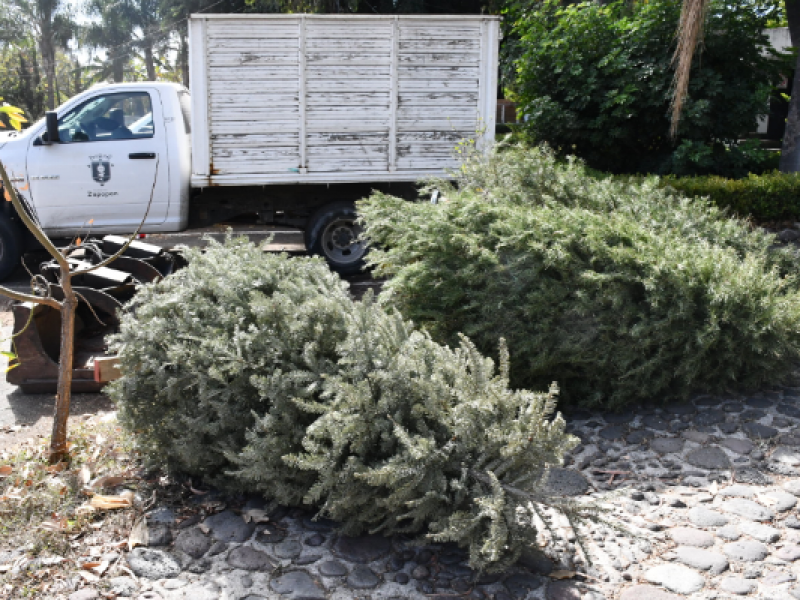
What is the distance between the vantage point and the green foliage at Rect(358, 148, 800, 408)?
416 cm

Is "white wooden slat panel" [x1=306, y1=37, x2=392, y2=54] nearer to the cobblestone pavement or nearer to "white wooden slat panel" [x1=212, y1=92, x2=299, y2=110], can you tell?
"white wooden slat panel" [x1=212, y1=92, x2=299, y2=110]

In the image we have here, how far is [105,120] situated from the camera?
27.3ft

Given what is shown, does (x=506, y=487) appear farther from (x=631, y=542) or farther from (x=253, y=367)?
(x=253, y=367)

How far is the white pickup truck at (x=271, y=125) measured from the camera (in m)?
7.98

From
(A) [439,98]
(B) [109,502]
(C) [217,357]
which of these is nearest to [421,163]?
(A) [439,98]

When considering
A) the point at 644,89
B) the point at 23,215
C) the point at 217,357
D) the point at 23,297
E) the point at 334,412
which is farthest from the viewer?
the point at 644,89

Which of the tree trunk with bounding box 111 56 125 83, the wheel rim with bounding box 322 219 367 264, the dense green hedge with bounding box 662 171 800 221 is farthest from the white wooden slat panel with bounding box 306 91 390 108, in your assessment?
the tree trunk with bounding box 111 56 125 83

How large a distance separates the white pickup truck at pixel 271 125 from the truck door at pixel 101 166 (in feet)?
0.04

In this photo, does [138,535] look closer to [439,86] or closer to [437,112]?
[437,112]

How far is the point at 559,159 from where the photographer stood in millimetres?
9305

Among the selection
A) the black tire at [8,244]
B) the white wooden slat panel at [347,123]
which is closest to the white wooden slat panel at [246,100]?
the white wooden slat panel at [347,123]

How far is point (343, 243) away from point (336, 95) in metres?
1.72

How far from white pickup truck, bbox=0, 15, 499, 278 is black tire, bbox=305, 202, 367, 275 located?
26 mm

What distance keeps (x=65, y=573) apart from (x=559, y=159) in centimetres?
775
